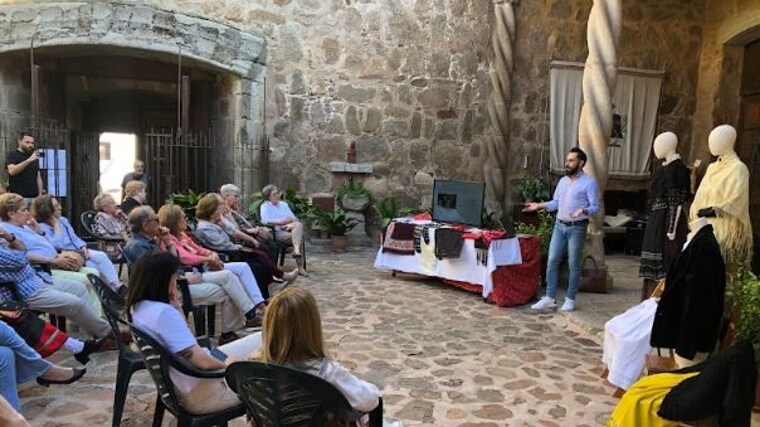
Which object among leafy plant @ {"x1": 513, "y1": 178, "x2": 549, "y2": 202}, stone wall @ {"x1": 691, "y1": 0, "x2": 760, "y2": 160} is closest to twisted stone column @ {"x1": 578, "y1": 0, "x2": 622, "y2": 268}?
leafy plant @ {"x1": 513, "y1": 178, "x2": 549, "y2": 202}

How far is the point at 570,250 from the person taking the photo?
5094 mm

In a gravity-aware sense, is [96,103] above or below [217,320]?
above

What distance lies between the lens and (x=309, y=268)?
6812 millimetres

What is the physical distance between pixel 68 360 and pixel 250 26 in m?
5.63

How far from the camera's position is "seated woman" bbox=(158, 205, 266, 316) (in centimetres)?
411

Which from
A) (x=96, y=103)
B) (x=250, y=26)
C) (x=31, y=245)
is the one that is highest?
(x=250, y=26)

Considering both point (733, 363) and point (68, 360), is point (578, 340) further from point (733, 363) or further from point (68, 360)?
point (68, 360)

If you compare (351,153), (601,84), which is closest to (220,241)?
(601,84)

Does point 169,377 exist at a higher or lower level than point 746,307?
lower

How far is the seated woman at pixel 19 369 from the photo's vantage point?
2.54m

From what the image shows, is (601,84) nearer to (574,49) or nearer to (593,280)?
(593,280)

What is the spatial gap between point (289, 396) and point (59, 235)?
125 inches

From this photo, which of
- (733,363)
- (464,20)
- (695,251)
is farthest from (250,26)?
(733,363)

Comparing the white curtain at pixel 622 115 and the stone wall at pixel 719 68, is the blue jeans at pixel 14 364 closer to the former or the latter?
the white curtain at pixel 622 115
